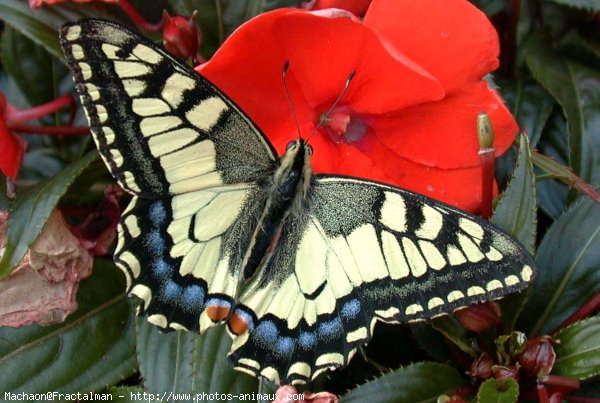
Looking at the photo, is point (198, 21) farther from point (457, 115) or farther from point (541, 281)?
point (541, 281)

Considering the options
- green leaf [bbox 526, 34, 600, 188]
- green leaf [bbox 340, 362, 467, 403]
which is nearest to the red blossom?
green leaf [bbox 340, 362, 467, 403]

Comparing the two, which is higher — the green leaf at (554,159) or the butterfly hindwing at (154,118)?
the butterfly hindwing at (154,118)

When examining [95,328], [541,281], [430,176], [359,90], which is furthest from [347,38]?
[95,328]

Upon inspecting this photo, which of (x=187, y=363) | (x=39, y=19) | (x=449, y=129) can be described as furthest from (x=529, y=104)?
(x=39, y=19)

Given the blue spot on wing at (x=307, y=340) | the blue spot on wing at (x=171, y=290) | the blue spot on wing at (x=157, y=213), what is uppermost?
the blue spot on wing at (x=157, y=213)

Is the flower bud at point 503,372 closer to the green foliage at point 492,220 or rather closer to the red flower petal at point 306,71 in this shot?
the green foliage at point 492,220

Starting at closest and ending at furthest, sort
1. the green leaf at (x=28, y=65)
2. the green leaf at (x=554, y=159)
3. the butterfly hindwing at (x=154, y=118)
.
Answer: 1. the butterfly hindwing at (x=154, y=118)
2. the green leaf at (x=554, y=159)
3. the green leaf at (x=28, y=65)

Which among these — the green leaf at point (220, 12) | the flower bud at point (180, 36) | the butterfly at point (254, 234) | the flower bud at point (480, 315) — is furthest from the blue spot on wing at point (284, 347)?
the green leaf at point (220, 12)

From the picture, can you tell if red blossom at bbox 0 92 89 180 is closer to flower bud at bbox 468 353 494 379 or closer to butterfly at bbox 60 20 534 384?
butterfly at bbox 60 20 534 384
